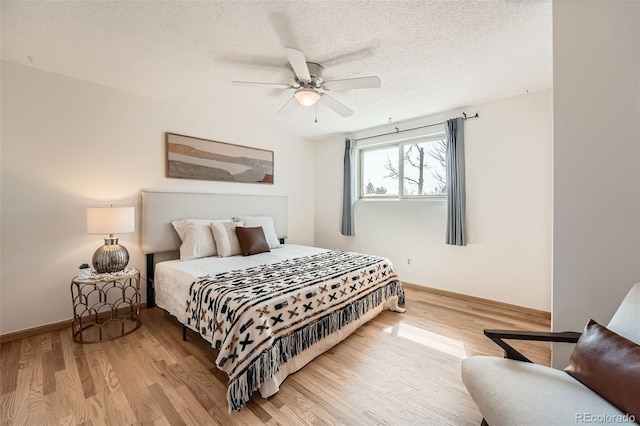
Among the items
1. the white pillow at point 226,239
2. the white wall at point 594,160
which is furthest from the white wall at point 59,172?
the white wall at point 594,160

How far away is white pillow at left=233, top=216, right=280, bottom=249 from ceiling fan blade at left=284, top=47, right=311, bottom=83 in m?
2.09

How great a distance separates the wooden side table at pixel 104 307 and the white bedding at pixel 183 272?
8.5 inches

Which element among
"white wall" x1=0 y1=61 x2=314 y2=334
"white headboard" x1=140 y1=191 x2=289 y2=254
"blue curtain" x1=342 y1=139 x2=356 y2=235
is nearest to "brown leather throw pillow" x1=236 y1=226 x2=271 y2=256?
"white headboard" x1=140 y1=191 x2=289 y2=254

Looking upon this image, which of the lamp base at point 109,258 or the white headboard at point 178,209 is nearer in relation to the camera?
the lamp base at point 109,258

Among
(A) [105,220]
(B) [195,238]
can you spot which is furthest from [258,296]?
(A) [105,220]

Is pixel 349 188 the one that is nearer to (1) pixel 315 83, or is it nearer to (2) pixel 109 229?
(1) pixel 315 83

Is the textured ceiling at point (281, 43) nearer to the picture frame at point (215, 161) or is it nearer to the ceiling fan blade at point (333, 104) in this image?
the ceiling fan blade at point (333, 104)

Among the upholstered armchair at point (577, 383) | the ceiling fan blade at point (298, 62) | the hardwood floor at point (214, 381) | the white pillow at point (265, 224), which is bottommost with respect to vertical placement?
the hardwood floor at point (214, 381)

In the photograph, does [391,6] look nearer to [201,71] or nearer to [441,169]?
[201,71]

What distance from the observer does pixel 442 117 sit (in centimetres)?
355

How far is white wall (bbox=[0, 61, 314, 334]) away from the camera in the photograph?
91.5 inches

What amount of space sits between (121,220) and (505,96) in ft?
14.3

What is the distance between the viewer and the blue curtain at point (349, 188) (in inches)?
175

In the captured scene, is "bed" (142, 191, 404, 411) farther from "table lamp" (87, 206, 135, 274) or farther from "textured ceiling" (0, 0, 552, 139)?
"textured ceiling" (0, 0, 552, 139)
